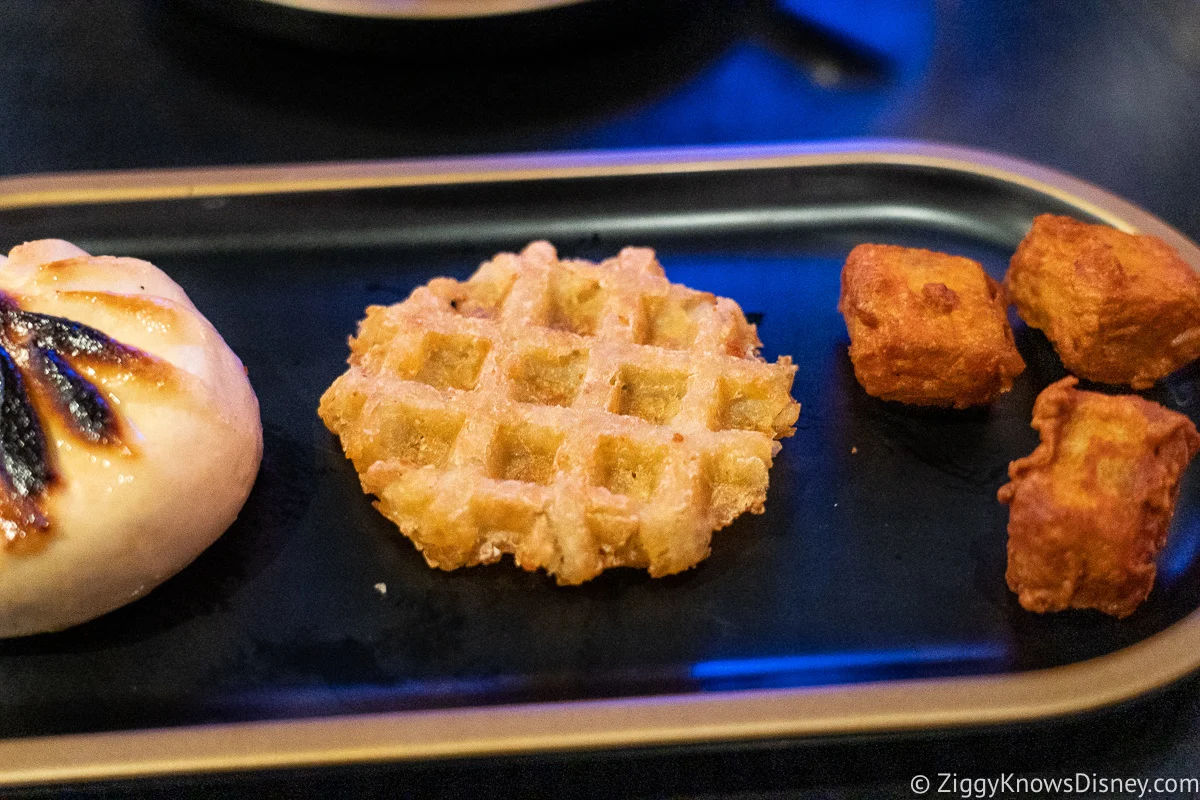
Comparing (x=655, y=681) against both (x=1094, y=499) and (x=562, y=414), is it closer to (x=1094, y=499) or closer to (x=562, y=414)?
(x=562, y=414)

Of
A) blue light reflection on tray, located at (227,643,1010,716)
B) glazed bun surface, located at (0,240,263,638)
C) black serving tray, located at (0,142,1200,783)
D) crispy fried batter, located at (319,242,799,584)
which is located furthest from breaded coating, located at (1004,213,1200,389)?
glazed bun surface, located at (0,240,263,638)

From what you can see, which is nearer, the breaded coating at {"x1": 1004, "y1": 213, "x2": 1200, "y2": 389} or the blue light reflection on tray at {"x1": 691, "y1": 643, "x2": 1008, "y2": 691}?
the blue light reflection on tray at {"x1": 691, "y1": 643, "x2": 1008, "y2": 691}

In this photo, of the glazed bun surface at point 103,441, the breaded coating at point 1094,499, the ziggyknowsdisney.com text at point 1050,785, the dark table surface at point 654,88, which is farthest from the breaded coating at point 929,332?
the glazed bun surface at point 103,441

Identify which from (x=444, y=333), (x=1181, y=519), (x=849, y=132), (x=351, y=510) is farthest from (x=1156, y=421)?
(x=849, y=132)

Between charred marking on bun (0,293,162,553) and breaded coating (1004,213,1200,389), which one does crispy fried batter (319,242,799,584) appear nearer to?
charred marking on bun (0,293,162,553)

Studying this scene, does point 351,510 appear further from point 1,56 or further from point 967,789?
point 1,56

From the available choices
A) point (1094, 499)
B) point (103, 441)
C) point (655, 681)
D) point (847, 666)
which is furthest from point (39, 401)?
point (1094, 499)
